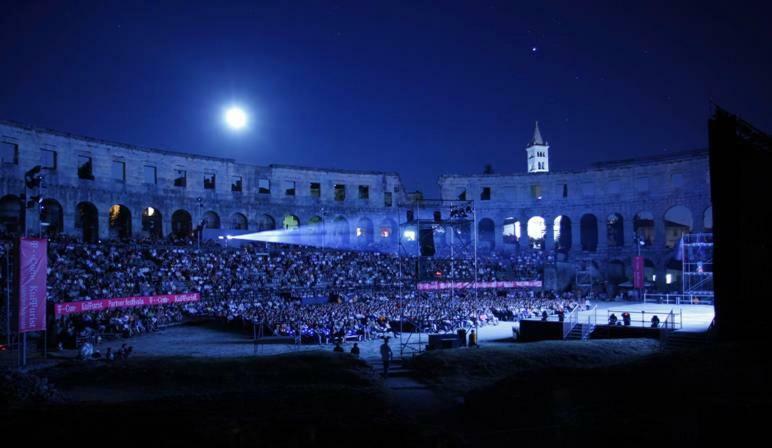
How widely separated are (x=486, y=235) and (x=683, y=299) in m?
29.9

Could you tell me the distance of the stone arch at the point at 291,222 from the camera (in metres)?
56.6

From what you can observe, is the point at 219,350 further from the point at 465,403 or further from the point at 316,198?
the point at 316,198

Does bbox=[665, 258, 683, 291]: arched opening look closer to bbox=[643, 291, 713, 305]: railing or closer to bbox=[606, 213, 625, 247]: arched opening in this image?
bbox=[643, 291, 713, 305]: railing

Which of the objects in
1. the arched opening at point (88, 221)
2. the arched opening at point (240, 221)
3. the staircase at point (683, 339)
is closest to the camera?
the staircase at point (683, 339)

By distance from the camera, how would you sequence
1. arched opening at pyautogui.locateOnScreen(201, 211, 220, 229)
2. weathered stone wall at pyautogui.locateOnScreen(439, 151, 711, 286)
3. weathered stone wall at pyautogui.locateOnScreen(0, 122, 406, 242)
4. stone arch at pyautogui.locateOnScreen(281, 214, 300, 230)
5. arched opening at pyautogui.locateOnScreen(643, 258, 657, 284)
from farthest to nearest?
stone arch at pyautogui.locateOnScreen(281, 214, 300, 230) < arched opening at pyautogui.locateOnScreen(643, 258, 657, 284) < weathered stone wall at pyautogui.locateOnScreen(439, 151, 711, 286) < arched opening at pyautogui.locateOnScreen(201, 211, 220, 229) < weathered stone wall at pyautogui.locateOnScreen(0, 122, 406, 242)

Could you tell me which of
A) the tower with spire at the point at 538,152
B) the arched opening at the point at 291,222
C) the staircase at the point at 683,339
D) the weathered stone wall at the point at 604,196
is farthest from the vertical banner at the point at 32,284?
the tower with spire at the point at 538,152

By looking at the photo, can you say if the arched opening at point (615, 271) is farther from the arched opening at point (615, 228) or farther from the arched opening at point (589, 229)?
the arched opening at point (615, 228)

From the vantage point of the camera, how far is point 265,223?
54.8m

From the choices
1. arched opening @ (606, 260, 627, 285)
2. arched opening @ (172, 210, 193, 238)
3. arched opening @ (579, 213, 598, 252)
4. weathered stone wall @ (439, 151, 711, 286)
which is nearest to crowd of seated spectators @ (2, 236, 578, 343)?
arched opening @ (172, 210, 193, 238)

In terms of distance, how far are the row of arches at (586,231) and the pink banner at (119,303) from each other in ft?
125

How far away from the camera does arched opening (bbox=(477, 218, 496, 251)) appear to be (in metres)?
63.3

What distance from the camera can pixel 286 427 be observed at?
34.8 ft

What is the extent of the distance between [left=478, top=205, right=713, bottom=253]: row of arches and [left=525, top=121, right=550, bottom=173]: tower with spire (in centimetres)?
2460

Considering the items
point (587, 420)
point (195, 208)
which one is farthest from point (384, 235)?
point (587, 420)
